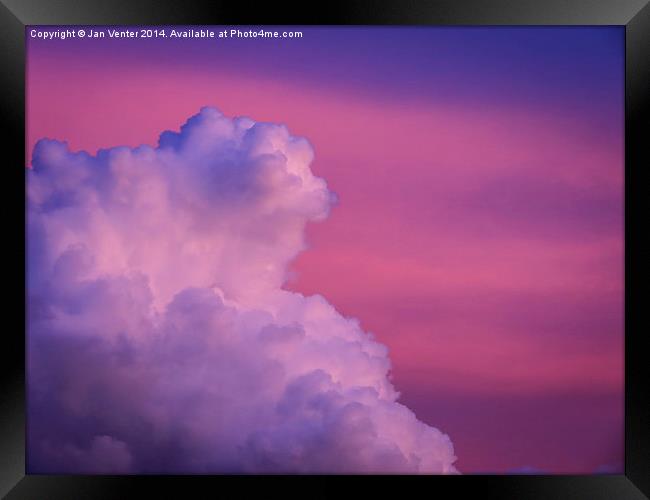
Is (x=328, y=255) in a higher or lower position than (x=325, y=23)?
lower

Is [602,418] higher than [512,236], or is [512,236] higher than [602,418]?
[512,236]

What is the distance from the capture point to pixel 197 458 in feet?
13.5

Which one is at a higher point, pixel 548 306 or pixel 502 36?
pixel 502 36

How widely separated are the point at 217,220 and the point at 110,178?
46cm

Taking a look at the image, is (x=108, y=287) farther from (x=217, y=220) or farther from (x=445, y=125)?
(x=445, y=125)

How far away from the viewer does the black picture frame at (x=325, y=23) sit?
409 cm

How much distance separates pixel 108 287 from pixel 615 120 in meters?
2.12

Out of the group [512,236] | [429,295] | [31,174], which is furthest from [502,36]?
[31,174]

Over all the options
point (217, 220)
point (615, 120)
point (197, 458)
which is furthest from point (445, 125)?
point (197, 458)

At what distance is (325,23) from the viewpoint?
411 cm

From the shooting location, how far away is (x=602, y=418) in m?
4.14

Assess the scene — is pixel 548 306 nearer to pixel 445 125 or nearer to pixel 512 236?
pixel 512 236

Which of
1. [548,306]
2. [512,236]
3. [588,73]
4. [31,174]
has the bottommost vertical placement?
[548,306]

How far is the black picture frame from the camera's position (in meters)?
4.09
